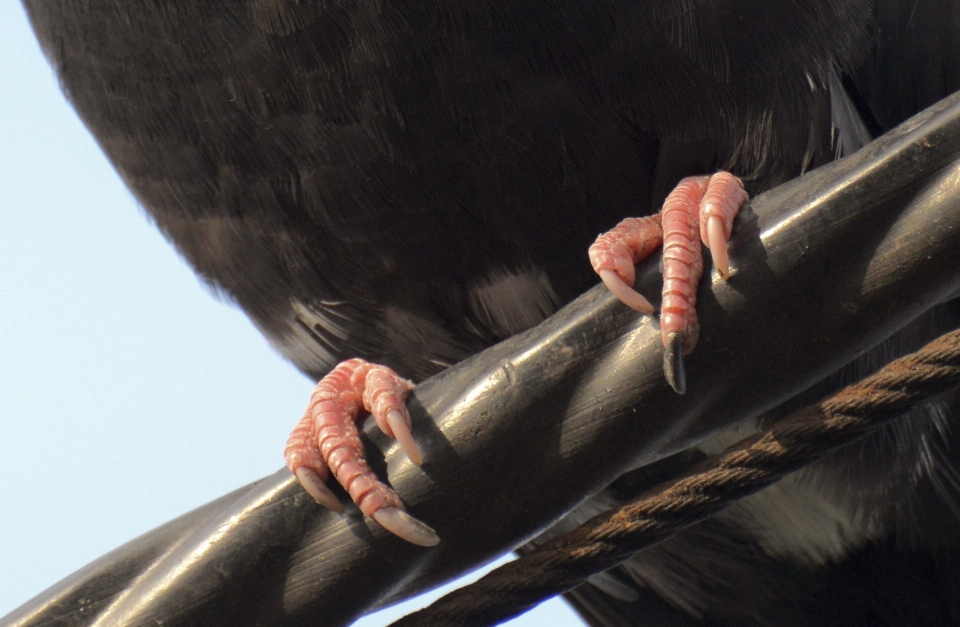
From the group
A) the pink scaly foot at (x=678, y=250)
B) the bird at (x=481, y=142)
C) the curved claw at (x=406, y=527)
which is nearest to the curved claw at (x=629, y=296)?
the pink scaly foot at (x=678, y=250)

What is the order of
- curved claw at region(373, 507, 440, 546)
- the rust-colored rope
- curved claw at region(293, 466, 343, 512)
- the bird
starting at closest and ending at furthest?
the rust-colored rope, curved claw at region(373, 507, 440, 546), curved claw at region(293, 466, 343, 512), the bird

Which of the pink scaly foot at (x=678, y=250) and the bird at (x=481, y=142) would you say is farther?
the bird at (x=481, y=142)

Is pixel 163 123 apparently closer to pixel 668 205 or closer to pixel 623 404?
pixel 668 205

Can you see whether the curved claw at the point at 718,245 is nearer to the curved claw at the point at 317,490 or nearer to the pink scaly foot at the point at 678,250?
the pink scaly foot at the point at 678,250

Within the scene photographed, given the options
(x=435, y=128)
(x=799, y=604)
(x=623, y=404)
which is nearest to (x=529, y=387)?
(x=623, y=404)

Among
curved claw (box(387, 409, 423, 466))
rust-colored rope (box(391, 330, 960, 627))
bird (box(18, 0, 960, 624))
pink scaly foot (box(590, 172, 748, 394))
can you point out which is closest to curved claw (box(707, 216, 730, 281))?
pink scaly foot (box(590, 172, 748, 394))

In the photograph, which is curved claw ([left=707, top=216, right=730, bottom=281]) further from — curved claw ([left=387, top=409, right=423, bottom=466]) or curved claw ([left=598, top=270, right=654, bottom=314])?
curved claw ([left=387, top=409, right=423, bottom=466])
